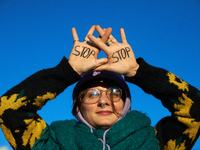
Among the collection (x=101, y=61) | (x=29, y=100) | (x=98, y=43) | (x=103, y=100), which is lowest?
(x=103, y=100)

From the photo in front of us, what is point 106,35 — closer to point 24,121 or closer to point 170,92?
point 170,92

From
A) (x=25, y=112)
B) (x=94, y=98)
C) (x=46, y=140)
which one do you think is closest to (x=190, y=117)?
(x=94, y=98)

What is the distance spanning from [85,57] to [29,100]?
715 millimetres

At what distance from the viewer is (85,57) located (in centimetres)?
262

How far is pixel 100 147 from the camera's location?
100 inches

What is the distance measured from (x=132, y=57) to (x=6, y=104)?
4.45ft

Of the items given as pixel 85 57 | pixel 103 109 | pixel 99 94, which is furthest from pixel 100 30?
pixel 103 109

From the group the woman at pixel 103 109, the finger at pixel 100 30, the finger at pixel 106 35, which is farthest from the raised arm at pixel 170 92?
the finger at pixel 100 30

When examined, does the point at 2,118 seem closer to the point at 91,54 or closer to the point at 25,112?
the point at 25,112

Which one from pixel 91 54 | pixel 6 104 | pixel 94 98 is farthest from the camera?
pixel 94 98

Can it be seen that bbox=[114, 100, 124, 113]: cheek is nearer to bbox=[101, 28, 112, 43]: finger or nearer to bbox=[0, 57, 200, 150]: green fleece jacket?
bbox=[0, 57, 200, 150]: green fleece jacket

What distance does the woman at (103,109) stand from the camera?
8.24ft

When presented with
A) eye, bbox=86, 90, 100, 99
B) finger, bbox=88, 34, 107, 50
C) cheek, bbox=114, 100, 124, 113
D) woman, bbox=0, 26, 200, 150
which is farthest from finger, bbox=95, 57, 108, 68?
cheek, bbox=114, 100, 124, 113

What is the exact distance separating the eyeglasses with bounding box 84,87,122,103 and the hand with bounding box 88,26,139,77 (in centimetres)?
35
